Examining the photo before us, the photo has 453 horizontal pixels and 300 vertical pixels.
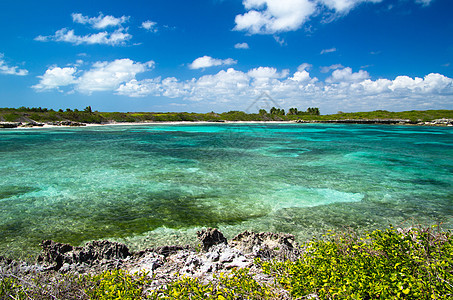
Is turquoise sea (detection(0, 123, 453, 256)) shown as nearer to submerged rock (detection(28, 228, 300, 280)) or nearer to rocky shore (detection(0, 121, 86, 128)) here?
submerged rock (detection(28, 228, 300, 280))

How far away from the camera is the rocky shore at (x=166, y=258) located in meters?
5.71

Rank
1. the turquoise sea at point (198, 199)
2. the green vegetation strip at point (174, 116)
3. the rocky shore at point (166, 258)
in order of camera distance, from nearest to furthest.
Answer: the rocky shore at point (166, 258) < the turquoise sea at point (198, 199) < the green vegetation strip at point (174, 116)

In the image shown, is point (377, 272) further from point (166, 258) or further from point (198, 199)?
point (198, 199)

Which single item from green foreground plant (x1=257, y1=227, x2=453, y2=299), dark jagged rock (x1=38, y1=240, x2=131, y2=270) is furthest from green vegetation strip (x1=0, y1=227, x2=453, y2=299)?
dark jagged rock (x1=38, y1=240, x2=131, y2=270)

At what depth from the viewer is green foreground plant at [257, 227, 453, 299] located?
13.1 feet

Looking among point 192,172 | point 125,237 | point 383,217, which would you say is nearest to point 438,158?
point 383,217

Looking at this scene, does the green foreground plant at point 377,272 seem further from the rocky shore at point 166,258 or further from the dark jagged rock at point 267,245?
the rocky shore at point 166,258

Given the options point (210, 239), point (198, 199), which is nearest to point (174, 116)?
point (198, 199)

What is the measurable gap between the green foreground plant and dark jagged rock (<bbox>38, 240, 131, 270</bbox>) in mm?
3825

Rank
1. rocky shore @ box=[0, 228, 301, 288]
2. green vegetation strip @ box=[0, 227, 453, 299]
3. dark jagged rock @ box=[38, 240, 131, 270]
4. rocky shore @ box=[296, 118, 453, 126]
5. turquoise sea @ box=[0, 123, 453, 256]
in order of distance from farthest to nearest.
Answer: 1. rocky shore @ box=[296, 118, 453, 126]
2. turquoise sea @ box=[0, 123, 453, 256]
3. dark jagged rock @ box=[38, 240, 131, 270]
4. rocky shore @ box=[0, 228, 301, 288]
5. green vegetation strip @ box=[0, 227, 453, 299]

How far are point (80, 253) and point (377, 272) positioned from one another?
675 centimetres

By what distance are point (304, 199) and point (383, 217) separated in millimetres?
3487

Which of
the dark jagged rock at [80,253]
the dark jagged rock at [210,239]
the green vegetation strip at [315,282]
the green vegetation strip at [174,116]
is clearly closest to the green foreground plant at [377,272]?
the green vegetation strip at [315,282]

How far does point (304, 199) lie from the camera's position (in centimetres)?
1283
